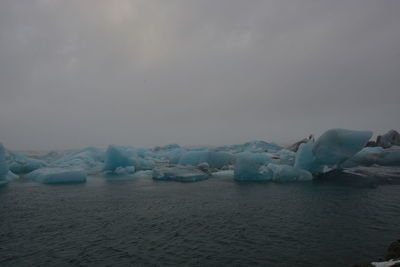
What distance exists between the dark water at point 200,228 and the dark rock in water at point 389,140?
27.3m

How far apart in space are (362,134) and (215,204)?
39.1ft

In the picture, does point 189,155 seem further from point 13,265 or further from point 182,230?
point 13,265

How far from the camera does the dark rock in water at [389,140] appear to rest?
38750mm

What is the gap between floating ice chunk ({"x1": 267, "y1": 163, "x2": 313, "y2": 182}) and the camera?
20422 millimetres

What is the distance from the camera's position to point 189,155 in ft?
102

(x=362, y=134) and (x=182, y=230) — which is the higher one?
(x=362, y=134)

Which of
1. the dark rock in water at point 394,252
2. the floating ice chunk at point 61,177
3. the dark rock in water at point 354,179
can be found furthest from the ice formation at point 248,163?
the dark rock in water at point 394,252

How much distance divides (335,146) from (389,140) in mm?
26792

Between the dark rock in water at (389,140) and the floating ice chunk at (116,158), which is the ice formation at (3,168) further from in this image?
the dark rock in water at (389,140)

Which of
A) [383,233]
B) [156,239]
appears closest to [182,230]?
[156,239]

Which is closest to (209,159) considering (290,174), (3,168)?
(290,174)

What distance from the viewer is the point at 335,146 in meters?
19.1

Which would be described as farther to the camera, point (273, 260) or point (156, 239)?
point (156, 239)

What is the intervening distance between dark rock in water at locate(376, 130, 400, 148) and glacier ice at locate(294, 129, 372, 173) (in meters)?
24.6
